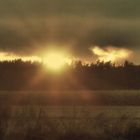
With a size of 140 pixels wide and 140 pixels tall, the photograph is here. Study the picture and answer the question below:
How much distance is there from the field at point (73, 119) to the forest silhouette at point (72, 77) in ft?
2.49

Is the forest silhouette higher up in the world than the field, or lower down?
higher up

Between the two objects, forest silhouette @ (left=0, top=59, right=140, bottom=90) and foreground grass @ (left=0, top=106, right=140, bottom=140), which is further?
forest silhouette @ (left=0, top=59, right=140, bottom=90)

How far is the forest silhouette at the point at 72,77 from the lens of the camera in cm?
1102

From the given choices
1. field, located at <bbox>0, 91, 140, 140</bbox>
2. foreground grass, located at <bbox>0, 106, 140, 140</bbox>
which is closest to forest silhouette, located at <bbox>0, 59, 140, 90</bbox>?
field, located at <bbox>0, 91, 140, 140</bbox>

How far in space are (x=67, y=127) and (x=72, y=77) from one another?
2043mm

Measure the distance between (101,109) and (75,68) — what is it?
215 centimetres

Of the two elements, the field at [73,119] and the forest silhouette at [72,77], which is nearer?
the field at [73,119]

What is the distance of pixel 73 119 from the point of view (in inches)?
382

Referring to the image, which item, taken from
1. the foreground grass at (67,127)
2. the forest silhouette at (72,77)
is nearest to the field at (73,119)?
the foreground grass at (67,127)

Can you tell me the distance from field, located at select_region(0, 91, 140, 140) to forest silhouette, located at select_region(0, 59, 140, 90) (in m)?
0.76

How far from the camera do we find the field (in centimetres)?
955

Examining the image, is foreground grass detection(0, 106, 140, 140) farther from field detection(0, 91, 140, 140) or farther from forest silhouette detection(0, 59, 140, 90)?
forest silhouette detection(0, 59, 140, 90)

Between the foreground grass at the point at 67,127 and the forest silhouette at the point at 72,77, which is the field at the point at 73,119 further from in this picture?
the forest silhouette at the point at 72,77

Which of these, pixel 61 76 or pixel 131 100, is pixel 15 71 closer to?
pixel 61 76
